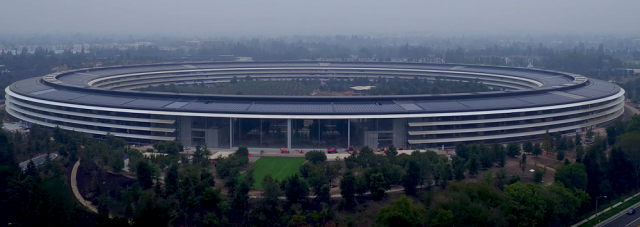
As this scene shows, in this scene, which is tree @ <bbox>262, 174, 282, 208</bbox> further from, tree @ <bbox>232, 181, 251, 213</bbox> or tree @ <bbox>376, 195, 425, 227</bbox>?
tree @ <bbox>376, 195, 425, 227</bbox>

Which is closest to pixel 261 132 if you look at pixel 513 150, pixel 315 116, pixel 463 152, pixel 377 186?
pixel 315 116

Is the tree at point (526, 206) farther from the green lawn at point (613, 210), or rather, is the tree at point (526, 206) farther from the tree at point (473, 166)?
the tree at point (473, 166)

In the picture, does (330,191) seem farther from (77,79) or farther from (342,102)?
(77,79)

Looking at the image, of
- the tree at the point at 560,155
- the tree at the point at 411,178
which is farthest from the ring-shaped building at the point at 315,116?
the tree at the point at 411,178

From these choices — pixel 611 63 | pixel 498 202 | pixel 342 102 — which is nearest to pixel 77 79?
pixel 342 102

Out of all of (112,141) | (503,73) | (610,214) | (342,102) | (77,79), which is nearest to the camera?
(610,214)

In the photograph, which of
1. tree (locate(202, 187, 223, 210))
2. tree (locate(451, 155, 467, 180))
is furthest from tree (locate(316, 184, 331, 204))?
tree (locate(451, 155, 467, 180))
